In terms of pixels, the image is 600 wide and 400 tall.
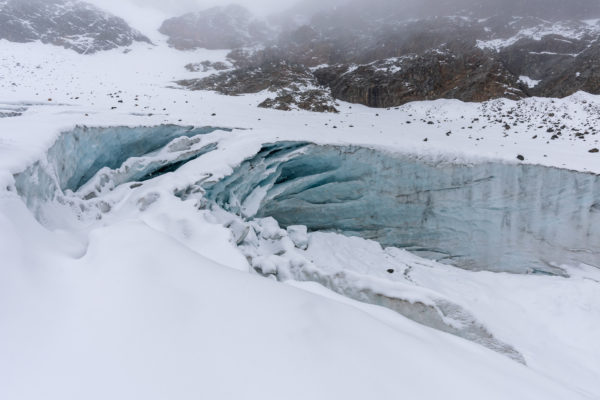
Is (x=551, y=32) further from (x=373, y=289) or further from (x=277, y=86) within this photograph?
(x=373, y=289)

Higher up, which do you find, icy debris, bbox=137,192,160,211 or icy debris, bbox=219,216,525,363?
icy debris, bbox=137,192,160,211

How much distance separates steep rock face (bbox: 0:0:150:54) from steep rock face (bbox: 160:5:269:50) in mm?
4582

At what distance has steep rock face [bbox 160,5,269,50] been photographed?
3772 centimetres

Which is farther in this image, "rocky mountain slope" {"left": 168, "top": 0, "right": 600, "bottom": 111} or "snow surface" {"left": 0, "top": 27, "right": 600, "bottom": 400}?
"rocky mountain slope" {"left": 168, "top": 0, "right": 600, "bottom": 111}

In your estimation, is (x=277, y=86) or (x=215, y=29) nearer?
(x=277, y=86)

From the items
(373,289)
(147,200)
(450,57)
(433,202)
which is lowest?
(373,289)

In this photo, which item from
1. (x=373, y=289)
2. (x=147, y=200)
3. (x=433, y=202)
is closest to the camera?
(x=373, y=289)

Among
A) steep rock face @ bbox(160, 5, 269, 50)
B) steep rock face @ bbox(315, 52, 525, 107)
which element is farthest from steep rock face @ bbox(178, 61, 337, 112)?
steep rock face @ bbox(160, 5, 269, 50)

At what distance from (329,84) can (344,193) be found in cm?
1633

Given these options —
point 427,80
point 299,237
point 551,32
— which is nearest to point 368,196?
point 299,237

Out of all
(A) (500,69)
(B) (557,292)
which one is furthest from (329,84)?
(B) (557,292)

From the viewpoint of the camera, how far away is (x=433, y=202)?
10.9 metres

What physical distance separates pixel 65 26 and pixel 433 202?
37869 millimetres

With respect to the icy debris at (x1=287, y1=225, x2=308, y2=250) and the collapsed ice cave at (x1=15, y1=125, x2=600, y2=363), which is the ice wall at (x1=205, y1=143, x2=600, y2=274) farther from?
the icy debris at (x1=287, y1=225, x2=308, y2=250)
